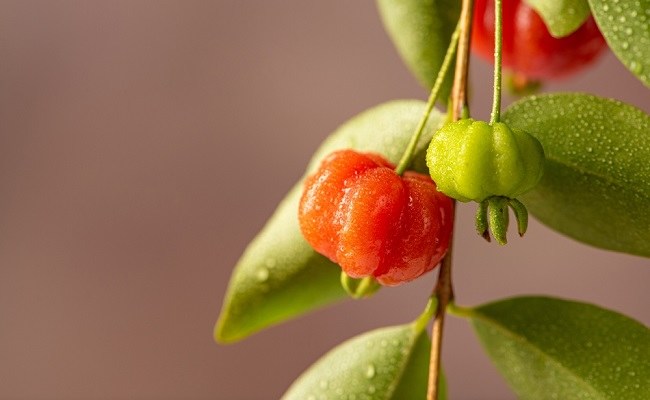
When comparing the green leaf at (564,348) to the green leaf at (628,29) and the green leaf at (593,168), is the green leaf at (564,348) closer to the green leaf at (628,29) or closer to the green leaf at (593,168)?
the green leaf at (593,168)

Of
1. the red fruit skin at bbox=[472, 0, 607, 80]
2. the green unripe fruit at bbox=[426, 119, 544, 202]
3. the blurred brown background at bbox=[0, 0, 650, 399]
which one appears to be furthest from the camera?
the blurred brown background at bbox=[0, 0, 650, 399]

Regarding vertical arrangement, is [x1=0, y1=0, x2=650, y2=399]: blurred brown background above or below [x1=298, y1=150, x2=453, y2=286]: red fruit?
below

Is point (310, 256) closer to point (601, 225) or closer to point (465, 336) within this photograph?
point (601, 225)

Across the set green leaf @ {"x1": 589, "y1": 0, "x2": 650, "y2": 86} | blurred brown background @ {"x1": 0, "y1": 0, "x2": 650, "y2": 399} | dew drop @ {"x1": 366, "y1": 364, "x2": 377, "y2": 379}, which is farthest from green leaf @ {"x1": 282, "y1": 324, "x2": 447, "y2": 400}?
blurred brown background @ {"x1": 0, "y1": 0, "x2": 650, "y2": 399}

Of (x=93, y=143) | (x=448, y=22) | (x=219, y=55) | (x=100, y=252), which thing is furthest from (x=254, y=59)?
(x=448, y=22)

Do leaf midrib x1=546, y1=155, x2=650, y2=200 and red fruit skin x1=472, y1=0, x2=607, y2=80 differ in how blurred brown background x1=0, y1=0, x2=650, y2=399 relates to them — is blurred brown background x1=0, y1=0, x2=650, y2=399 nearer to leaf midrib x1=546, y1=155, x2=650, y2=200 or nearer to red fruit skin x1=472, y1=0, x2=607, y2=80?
red fruit skin x1=472, y1=0, x2=607, y2=80

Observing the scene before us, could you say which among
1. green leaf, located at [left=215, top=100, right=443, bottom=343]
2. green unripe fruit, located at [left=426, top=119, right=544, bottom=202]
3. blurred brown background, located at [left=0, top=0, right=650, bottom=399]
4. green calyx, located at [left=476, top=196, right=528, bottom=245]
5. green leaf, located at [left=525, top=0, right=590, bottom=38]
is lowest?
blurred brown background, located at [left=0, top=0, right=650, bottom=399]

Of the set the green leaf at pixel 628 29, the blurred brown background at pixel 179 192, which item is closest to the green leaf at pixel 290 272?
the green leaf at pixel 628 29

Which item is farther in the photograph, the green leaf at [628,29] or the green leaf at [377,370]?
the green leaf at [377,370]
